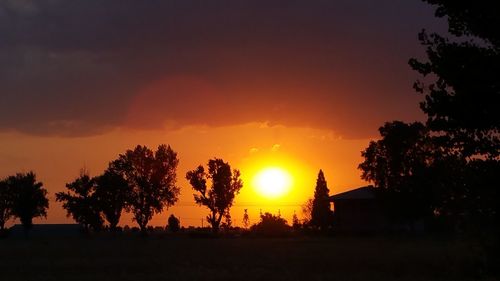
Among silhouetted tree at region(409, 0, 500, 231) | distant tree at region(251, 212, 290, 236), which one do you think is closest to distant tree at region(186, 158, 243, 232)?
distant tree at region(251, 212, 290, 236)

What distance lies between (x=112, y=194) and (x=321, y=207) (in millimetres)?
42333

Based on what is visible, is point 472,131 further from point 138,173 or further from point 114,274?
point 138,173

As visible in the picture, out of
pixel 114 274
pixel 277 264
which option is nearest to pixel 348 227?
pixel 277 264

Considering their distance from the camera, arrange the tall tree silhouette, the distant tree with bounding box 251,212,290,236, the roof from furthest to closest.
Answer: the distant tree with bounding box 251,212,290,236, the roof, the tall tree silhouette

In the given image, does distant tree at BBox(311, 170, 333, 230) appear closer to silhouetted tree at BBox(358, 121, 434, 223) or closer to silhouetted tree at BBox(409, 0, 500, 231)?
silhouetted tree at BBox(358, 121, 434, 223)

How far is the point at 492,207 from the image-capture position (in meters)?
24.4

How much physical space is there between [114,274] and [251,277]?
6782 millimetres

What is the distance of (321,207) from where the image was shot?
142375mm

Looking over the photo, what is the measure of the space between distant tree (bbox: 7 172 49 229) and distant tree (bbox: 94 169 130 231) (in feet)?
46.8

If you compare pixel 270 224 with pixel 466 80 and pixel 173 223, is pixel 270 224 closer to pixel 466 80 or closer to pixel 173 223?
pixel 173 223

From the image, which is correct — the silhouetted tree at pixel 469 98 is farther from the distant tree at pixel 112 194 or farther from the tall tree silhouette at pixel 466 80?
the distant tree at pixel 112 194

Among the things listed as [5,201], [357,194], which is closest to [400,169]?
[357,194]

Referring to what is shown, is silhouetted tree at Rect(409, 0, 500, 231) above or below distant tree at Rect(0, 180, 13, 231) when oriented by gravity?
below

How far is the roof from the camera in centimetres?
11012
